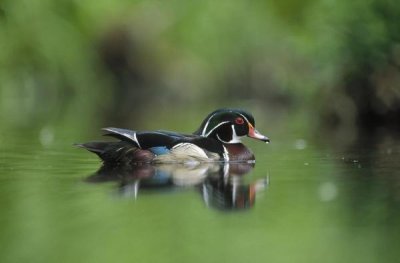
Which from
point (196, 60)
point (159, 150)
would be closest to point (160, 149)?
point (159, 150)

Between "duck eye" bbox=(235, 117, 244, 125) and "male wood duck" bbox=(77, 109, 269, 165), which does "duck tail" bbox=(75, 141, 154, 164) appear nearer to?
"male wood duck" bbox=(77, 109, 269, 165)

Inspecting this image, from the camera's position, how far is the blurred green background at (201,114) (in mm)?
7469

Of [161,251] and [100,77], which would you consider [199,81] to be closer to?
[100,77]

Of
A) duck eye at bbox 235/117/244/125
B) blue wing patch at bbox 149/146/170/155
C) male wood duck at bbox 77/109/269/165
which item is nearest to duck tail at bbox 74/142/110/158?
male wood duck at bbox 77/109/269/165

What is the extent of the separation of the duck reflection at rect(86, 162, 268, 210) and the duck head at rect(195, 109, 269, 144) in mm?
500

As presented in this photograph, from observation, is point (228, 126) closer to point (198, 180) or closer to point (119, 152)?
point (119, 152)

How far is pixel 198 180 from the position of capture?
36.3 ft

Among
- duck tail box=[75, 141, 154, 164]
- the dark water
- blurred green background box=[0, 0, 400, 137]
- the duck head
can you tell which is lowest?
the dark water

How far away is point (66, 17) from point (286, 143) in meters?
13.4

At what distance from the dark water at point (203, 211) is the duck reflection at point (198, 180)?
1cm

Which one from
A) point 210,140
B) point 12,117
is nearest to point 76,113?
point 12,117

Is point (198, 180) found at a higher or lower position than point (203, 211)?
higher

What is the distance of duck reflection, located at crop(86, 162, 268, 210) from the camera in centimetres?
962

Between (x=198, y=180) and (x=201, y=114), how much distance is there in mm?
13751
